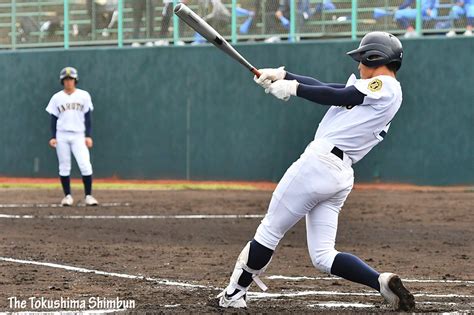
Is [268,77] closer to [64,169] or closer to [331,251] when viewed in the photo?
[331,251]

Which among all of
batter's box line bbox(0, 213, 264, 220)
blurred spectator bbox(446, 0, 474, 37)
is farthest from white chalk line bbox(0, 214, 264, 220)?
blurred spectator bbox(446, 0, 474, 37)

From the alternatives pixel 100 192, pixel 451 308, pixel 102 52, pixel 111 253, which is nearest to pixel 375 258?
pixel 111 253

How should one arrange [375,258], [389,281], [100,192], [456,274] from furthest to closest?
[100,192]
[375,258]
[456,274]
[389,281]

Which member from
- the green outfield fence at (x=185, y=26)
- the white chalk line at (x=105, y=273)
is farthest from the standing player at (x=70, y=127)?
the white chalk line at (x=105, y=273)

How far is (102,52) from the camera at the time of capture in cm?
2250

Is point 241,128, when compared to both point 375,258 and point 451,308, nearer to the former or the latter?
point 375,258

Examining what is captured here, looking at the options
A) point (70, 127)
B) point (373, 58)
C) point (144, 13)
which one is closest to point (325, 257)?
point (373, 58)

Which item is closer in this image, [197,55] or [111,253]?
[111,253]

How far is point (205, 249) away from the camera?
11297mm

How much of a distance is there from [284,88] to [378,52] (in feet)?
2.34

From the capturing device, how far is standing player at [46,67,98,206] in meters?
16.4

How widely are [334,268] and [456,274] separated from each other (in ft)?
9.05

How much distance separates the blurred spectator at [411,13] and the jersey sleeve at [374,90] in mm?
13282

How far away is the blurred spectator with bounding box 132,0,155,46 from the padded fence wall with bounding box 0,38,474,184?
1.41 feet
